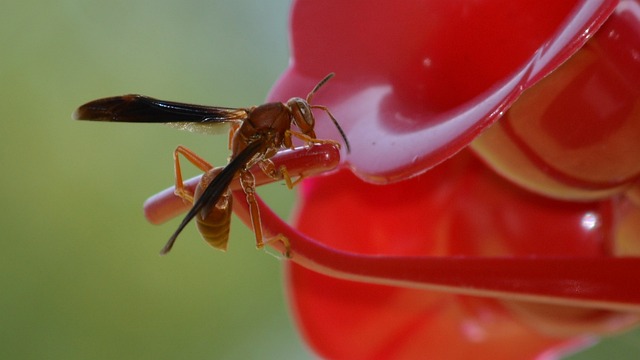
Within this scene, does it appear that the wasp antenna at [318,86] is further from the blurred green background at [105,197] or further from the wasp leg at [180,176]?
the blurred green background at [105,197]

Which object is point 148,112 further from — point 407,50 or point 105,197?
point 105,197

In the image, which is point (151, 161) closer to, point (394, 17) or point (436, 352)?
point (436, 352)

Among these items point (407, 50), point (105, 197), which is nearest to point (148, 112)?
point (407, 50)

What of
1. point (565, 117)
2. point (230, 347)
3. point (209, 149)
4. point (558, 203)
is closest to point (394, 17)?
point (565, 117)

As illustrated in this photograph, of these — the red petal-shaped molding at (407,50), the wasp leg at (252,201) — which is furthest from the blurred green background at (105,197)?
the wasp leg at (252,201)

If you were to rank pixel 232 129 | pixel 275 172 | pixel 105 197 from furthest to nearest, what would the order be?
1. pixel 105 197
2. pixel 232 129
3. pixel 275 172

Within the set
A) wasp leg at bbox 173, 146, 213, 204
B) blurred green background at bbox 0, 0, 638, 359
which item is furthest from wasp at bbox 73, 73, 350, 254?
blurred green background at bbox 0, 0, 638, 359

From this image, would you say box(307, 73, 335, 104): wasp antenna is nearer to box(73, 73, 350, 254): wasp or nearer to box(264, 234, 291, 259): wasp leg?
box(73, 73, 350, 254): wasp
